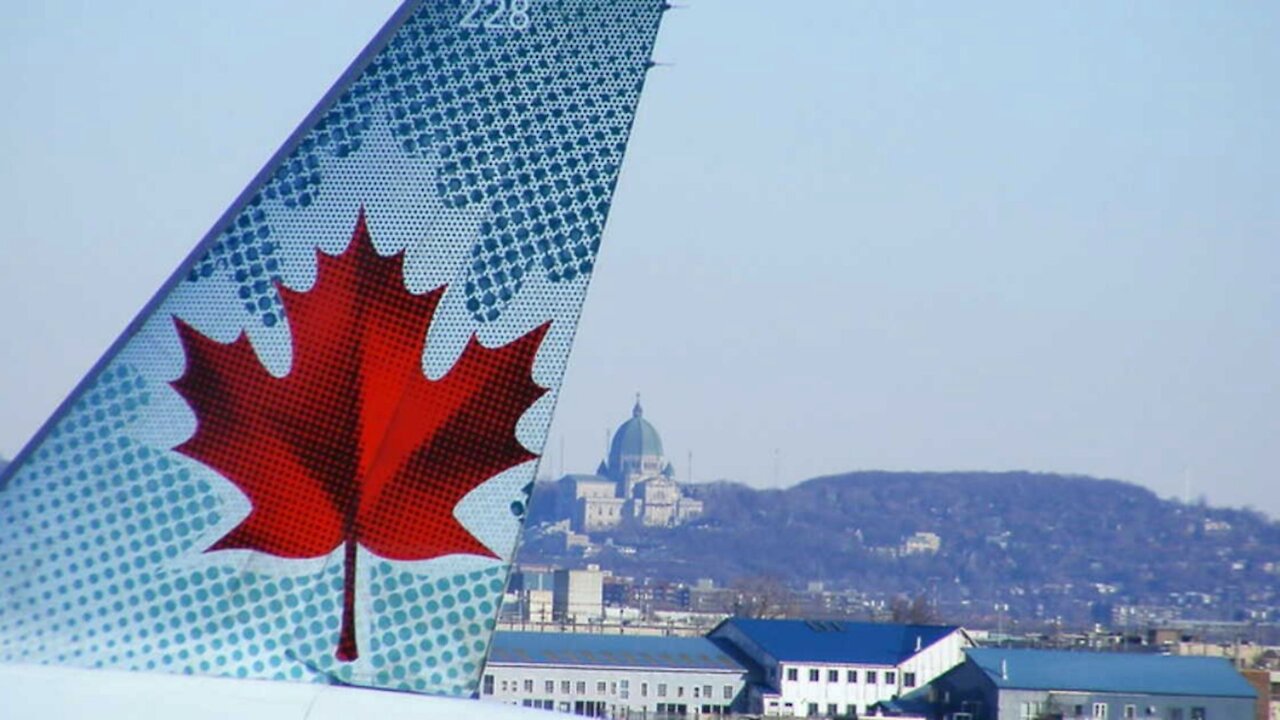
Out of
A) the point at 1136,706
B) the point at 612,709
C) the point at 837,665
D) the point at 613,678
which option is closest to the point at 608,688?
the point at 613,678

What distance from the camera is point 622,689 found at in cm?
4341

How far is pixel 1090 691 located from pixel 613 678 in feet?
29.3

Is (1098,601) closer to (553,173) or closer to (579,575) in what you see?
(579,575)

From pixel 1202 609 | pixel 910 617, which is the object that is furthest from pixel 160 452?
pixel 1202 609

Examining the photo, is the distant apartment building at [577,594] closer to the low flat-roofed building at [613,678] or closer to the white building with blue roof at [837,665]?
the white building with blue roof at [837,665]

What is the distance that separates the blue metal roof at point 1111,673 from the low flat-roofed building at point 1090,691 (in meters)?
0.02

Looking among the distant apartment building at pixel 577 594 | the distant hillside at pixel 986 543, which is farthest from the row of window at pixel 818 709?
the distant hillside at pixel 986 543

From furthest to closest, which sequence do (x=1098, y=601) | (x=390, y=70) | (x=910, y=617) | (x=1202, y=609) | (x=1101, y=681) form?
1. (x=1098, y=601)
2. (x=1202, y=609)
3. (x=910, y=617)
4. (x=1101, y=681)
5. (x=390, y=70)

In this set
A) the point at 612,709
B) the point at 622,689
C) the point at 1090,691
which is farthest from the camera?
the point at 622,689

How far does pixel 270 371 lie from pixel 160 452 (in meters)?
0.41

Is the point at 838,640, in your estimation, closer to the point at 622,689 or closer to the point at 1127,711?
the point at 622,689

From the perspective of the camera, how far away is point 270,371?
7027mm

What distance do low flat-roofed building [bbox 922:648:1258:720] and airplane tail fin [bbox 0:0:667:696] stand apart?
32767mm

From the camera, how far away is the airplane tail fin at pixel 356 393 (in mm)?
6922
